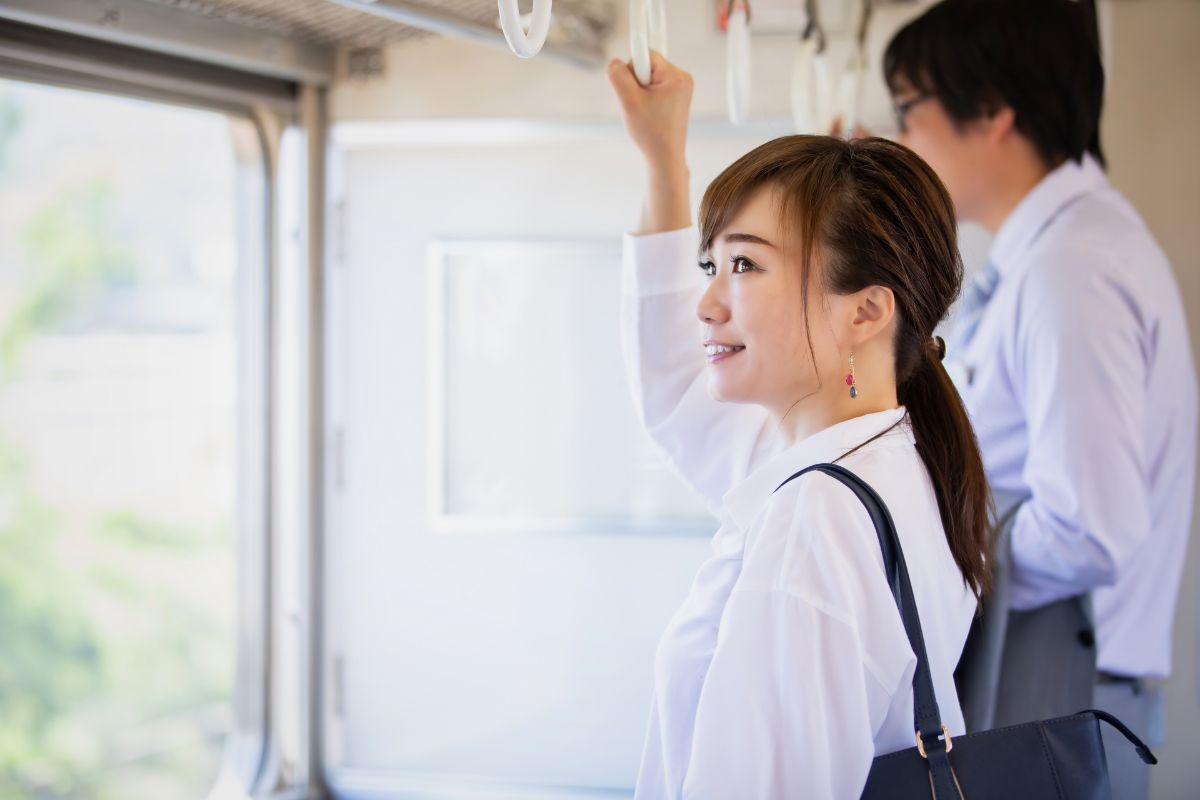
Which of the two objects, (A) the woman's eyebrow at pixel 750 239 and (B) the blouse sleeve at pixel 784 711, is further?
(A) the woman's eyebrow at pixel 750 239

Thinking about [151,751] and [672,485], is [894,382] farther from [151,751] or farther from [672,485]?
[151,751]

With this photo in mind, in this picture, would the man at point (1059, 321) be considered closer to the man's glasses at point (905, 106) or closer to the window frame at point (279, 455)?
the man's glasses at point (905, 106)

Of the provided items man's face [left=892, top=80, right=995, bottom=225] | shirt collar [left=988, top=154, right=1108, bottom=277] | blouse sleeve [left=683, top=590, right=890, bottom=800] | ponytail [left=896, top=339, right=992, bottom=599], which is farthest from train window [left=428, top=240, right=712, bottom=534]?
blouse sleeve [left=683, top=590, right=890, bottom=800]

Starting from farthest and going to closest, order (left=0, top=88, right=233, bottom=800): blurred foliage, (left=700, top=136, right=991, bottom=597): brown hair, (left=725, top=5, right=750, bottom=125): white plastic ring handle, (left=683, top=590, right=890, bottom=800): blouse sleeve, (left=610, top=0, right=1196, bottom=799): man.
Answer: (left=0, top=88, right=233, bottom=800): blurred foliage
(left=610, top=0, right=1196, bottom=799): man
(left=725, top=5, right=750, bottom=125): white plastic ring handle
(left=700, top=136, right=991, bottom=597): brown hair
(left=683, top=590, right=890, bottom=800): blouse sleeve

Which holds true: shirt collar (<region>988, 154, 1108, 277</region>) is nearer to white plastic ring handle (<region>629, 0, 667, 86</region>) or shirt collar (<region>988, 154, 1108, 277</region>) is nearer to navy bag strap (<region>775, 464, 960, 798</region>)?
white plastic ring handle (<region>629, 0, 667, 86</region>)

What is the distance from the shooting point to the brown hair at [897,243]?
3.68 feet

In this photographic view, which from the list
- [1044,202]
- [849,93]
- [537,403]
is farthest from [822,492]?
[537,403]

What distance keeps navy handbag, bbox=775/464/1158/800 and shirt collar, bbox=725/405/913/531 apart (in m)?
0.09

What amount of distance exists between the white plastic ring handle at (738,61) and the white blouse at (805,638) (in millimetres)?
513

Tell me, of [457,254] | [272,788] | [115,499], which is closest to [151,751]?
[115,499]

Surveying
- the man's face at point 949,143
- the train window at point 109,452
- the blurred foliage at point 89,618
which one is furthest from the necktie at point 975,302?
the blurred foliage at point 89,618

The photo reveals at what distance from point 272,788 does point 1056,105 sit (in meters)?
1.88

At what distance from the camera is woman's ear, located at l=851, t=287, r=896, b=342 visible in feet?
3.70

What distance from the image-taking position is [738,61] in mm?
1447
